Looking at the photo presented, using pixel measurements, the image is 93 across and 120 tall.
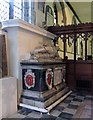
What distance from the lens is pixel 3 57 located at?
2.75 m

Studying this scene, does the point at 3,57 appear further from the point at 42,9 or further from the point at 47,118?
A: the point at 42,9

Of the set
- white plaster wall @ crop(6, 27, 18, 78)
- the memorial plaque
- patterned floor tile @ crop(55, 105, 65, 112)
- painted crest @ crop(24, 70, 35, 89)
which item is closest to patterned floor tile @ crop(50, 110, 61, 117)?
patterned floor tile @ crop(55, 105, 65, 112)

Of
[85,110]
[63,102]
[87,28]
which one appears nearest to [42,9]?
[87,28]

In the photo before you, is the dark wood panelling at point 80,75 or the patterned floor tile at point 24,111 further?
the dark wood panelling at point 80,75

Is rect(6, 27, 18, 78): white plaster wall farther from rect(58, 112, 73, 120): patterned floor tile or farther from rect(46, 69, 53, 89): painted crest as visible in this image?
rect(58, 112, 73, 120): patterned floor tile

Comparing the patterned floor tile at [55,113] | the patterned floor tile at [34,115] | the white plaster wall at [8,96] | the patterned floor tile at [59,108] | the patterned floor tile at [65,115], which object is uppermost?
the white plaster wall at [8,96]

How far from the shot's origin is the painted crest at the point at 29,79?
2.83m

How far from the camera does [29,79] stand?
9.42 ft

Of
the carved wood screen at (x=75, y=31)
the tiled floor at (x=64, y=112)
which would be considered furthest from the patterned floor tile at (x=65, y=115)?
the carved wood screen at (x=75, y=31)

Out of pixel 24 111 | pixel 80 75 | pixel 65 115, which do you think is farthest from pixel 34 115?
pixel 80 75

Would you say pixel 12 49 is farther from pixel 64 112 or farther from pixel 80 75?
pixel 80 75

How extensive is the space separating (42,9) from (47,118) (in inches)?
120

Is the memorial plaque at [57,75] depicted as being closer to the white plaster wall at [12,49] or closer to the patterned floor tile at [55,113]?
the patterned floor tile at [55,113]

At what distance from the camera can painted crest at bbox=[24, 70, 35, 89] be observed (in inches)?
111
